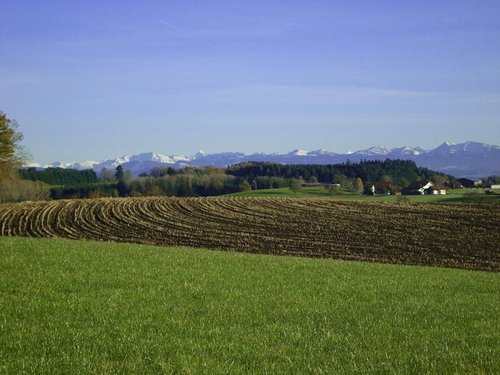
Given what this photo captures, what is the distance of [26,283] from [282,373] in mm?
9308

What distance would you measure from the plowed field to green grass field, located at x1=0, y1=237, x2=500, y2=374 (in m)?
17.9

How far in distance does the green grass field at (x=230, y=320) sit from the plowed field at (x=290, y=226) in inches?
706

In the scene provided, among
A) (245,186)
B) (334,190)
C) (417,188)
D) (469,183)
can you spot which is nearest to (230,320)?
(334,190)

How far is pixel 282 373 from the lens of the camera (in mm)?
9203

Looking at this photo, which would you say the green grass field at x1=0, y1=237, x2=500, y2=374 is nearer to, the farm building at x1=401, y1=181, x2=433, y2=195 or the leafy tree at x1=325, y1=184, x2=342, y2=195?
the leafy tree at x1=325, y1=184, x2=342, y2=195

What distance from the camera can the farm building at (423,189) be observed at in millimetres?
117250

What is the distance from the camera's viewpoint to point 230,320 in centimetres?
1305

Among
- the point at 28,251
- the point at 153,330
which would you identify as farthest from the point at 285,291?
the point at 28,251

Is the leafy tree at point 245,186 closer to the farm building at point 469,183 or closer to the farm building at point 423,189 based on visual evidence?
the farm building at point 423,189

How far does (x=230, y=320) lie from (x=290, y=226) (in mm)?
37856

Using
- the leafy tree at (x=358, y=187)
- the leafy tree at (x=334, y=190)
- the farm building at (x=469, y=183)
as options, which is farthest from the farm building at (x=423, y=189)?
the farm building at (x=469, y=183)

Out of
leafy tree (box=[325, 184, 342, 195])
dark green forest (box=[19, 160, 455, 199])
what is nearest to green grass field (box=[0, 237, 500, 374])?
dark green forest (box=[19, 160, 455, 199])

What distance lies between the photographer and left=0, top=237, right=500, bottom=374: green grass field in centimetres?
977

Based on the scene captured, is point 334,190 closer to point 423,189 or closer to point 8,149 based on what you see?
point 423,189
